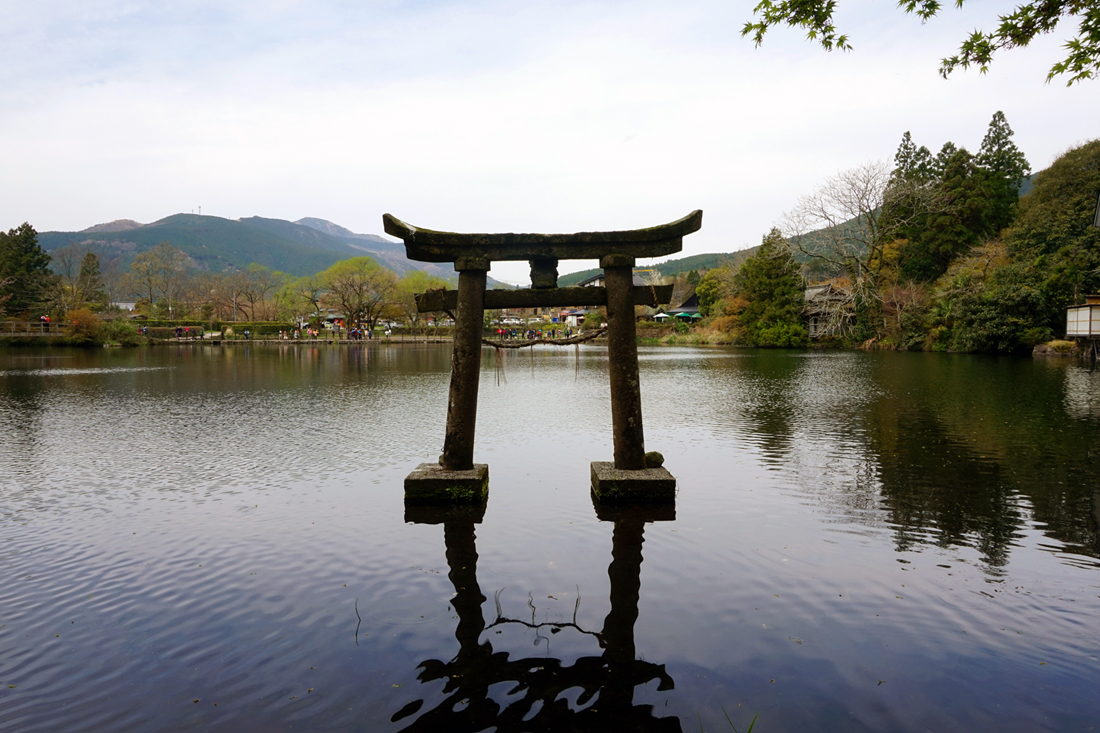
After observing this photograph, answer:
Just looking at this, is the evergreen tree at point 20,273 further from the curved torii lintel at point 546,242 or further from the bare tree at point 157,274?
the curved torii lintel at point 546,242

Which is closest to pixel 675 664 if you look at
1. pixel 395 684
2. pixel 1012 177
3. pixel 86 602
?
pixel 395 684

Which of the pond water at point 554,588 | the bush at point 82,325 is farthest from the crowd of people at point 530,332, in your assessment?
the pond water at point 554,588

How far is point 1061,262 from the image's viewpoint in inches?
1371

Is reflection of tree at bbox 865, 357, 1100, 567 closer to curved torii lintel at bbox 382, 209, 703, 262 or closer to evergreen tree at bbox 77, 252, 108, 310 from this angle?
curved torii lintel at bbox 382, 209, 703, 262

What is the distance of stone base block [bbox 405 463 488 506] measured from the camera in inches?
310

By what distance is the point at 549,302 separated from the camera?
26.7 feet

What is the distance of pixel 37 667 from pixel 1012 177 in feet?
223

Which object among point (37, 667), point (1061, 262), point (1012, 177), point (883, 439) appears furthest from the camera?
point (1012, 177)

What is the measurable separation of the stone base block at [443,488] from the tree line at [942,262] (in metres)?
39.6

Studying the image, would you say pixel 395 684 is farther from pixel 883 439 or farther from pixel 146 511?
pixel 883 439

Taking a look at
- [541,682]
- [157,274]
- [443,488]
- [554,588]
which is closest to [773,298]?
[443,488]

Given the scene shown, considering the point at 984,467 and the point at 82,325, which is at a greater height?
the point at 82,325

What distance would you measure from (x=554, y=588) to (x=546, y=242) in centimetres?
435

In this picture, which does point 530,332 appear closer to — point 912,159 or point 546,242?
point 912,159
